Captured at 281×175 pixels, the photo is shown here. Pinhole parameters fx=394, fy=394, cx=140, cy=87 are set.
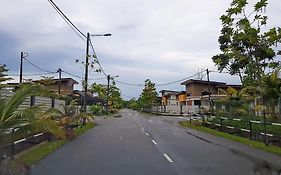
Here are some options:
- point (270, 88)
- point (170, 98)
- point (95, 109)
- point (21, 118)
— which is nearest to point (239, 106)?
point (270, 88)

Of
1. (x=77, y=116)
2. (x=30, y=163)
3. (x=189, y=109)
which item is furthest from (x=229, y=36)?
(x=189, y=109)

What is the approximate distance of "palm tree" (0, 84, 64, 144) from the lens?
10172mm

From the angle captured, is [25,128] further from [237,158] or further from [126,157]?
[237,158]

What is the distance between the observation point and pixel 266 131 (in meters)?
19.3

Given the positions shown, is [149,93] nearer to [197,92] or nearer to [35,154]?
[197,92]

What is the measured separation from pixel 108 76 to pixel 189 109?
19517 millimetres

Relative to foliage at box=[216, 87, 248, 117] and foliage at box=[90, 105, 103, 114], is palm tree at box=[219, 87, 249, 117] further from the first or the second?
foliage at box=[90, 105, 103, 114]

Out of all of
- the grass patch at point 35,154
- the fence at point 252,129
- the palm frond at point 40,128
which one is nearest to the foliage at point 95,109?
the fence at point 252,129

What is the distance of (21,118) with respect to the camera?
10539mm

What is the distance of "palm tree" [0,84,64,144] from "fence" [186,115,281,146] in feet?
37.4

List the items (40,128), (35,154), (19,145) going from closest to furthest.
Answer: (40,128) < (35,154) < (19,145)

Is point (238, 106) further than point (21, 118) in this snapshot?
Yes

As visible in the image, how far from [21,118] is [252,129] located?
14.6 metres

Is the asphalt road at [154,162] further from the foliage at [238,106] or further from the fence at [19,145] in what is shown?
the foliage at [238,106]
